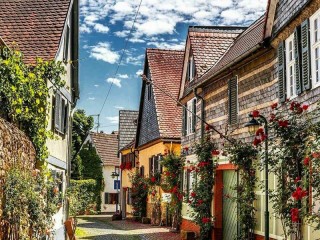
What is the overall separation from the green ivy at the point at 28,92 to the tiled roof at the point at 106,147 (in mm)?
36894

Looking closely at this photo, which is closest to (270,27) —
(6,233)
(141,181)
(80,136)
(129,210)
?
(6,233)

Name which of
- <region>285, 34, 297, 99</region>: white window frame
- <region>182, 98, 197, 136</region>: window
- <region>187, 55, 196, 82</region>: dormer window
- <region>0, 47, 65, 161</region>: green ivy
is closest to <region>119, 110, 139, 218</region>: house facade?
<region>182, 98, 197, 136</region>: window

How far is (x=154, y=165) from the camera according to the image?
3231 cm

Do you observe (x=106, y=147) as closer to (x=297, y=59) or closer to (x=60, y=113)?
(x=60, y=113)

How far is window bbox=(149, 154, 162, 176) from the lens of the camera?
30741 mm

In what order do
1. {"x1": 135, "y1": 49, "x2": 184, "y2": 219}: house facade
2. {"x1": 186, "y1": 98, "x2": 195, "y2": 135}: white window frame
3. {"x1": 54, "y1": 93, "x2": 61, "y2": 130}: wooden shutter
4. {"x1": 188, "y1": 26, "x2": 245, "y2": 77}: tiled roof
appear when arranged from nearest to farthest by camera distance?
{"x1": 54, "y1": 93, "x2": 61, "y2": 130}: wooden shutter → {"x1": 188, "y1": 26, "x2": 245, "y2": 77}: tiled roof → {"x1": 186, "y1": 98, "x2": 195, "y2": 135}: white window frame → {"x1": 135, "y1": 49, "x2": 184, "y2": 219}: house facade

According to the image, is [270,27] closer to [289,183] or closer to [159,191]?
[289,183]

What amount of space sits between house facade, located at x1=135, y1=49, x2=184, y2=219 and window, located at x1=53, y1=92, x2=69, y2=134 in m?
8.49

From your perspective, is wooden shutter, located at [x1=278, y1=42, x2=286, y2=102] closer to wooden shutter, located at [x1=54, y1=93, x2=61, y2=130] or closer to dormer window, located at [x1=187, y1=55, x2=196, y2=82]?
wooden shutter, located at [x1=54, y1=93, x2=61, y2=130]

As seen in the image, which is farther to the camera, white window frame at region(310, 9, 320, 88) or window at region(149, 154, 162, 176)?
window at region(149, 154, 162, 176)

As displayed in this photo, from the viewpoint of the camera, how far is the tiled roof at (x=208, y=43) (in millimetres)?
22278

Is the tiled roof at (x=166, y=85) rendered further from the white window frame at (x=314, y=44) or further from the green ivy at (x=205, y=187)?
the white window frame at (x=314, y=44)

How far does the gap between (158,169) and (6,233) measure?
2117 cm

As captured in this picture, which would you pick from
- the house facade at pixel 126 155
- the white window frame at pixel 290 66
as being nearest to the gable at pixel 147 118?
the house facade at pixel 126 155
